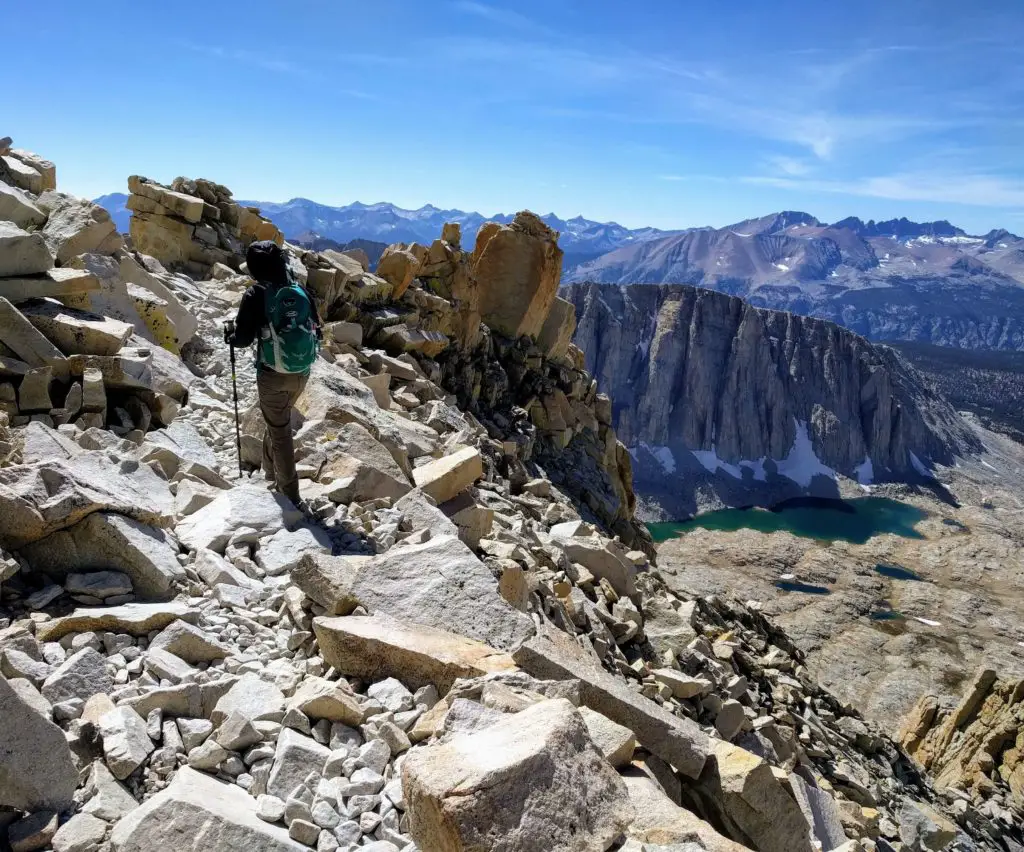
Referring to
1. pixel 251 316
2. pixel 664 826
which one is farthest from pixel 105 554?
pixel 664 826

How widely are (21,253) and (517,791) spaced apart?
1073 centimetres

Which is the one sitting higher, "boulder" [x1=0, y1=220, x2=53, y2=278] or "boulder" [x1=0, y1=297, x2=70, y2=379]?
"boulder" [x1=0, y1=220, x2=53, y2=278]

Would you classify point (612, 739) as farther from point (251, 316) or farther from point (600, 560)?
point (600, 560)

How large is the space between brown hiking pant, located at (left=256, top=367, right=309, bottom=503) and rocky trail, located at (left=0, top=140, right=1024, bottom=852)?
1.32 feet

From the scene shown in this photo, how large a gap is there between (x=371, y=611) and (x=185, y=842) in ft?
10.2

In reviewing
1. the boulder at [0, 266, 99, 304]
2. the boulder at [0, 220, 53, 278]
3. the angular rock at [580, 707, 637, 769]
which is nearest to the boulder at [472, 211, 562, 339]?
the boulder at [0, 266, 99, 304]

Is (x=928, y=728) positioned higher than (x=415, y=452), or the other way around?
(x=415, y=452)

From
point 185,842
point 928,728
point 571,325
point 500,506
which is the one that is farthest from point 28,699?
point 928,728

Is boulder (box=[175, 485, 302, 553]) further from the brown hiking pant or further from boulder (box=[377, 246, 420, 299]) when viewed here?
boulder (box=[377, 246, 420, 299])

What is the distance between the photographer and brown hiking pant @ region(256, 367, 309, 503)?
29.7 feet

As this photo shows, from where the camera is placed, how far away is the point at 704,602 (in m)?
20.3

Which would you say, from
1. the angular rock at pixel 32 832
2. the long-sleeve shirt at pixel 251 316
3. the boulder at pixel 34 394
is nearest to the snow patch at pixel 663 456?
the long-sleeve shirt at pixel 251 316

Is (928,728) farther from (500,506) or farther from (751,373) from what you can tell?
(751,373)

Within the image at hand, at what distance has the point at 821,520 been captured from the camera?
145 meters
